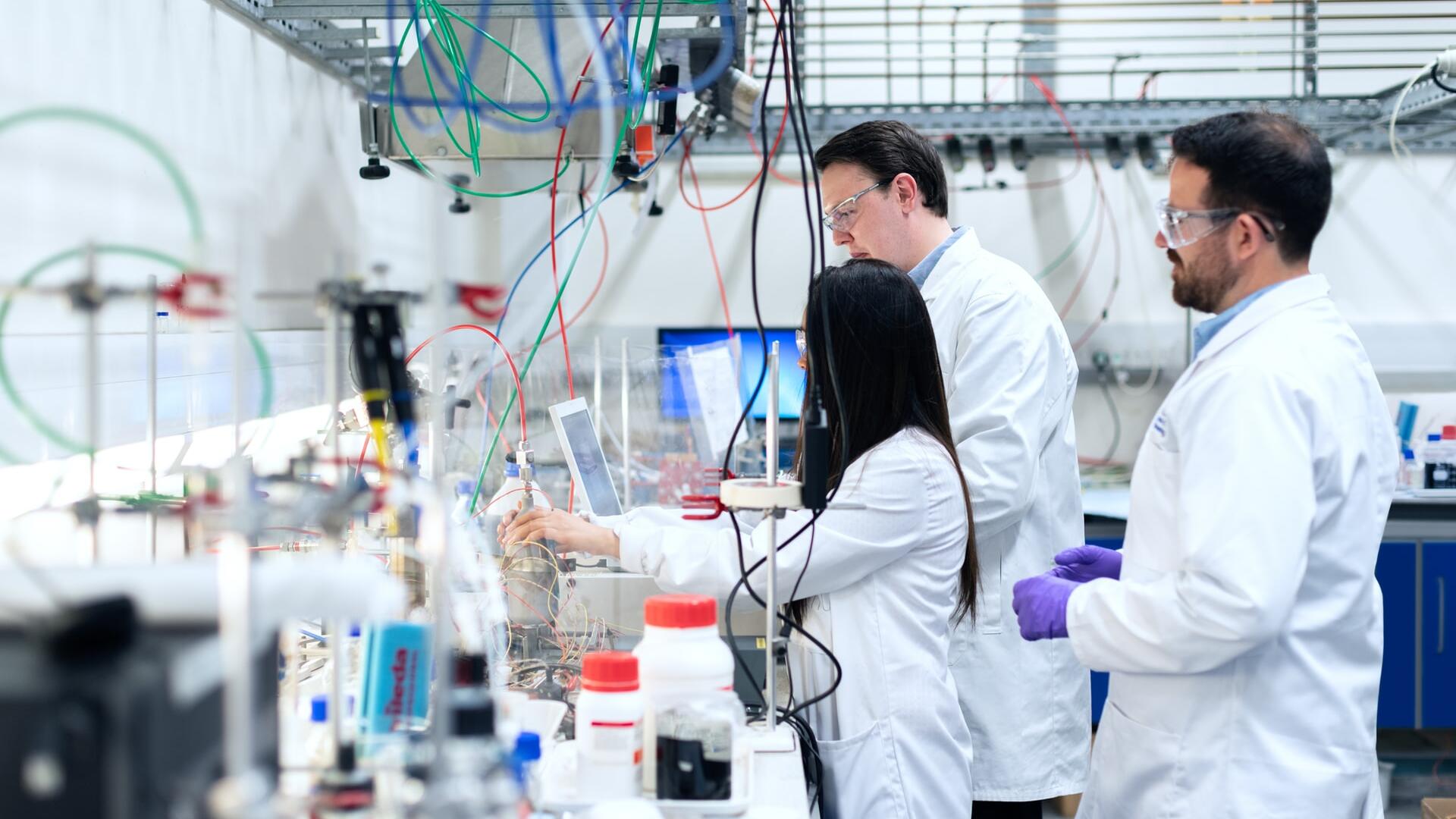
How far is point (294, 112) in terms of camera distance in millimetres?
1933

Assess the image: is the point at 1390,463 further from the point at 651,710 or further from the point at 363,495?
the point at 363,495

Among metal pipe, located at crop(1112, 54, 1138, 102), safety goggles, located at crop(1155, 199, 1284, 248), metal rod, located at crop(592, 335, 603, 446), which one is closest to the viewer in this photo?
safety goggles, located at crop(1155, 199, 1284, 248)

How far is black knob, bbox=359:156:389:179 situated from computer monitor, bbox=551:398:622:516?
46cm

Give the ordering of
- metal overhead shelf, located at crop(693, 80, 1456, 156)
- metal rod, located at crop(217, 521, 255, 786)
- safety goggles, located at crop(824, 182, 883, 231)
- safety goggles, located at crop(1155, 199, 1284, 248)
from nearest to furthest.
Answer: metal rod, located at crop(217, 521, 255, 786) → safety goggles, located at crop(1155, 199, 1284, 248) → safety goggles, located at crop(824, 182, 883, 231) → metal overhead shelf, located at crop(693, 80, 1456, 156)

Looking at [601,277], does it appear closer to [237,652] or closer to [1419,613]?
[1419,613]

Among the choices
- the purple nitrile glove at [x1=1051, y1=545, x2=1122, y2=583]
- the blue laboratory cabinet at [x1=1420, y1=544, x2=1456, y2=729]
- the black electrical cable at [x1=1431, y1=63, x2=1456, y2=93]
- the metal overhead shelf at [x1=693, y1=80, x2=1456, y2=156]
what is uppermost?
the metal overhead shelf at [x1=693, y1=80, x2=1456, y2=156]

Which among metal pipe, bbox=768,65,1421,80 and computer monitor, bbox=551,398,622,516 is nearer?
computer monitor, bbox=551,398,622,516

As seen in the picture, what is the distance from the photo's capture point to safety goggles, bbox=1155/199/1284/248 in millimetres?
1213

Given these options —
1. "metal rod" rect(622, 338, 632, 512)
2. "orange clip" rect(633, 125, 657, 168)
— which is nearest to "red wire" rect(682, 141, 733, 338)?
"metal rod" rect(622, 338, 632, 512)

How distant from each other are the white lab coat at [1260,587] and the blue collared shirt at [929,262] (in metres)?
0.59

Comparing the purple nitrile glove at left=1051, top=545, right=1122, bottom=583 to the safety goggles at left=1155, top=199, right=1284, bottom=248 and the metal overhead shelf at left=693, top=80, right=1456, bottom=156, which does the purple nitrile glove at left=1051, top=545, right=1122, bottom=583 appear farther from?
the metal overhead shelf at left=693, top=80, right=1456, bottom=156

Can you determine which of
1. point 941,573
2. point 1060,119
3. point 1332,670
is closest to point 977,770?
point 941,573

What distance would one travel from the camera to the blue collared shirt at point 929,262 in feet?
5.89

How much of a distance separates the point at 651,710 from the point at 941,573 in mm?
476
